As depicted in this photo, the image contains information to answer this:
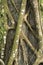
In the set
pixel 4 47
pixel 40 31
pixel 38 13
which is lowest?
pixel 4 47

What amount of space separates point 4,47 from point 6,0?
0.62 meters

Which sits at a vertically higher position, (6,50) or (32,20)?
(32,20)

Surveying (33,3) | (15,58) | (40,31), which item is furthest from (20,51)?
(33,3)

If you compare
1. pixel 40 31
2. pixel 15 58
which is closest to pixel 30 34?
pixel 40 31

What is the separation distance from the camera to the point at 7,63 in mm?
3385

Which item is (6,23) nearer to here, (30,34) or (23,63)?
(30,34)

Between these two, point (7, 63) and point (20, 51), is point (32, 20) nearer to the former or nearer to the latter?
point (20, 51)

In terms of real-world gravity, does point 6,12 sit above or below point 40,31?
above

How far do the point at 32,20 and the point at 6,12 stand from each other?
355 millimetres

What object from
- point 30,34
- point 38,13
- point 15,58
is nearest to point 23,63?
point 15,58

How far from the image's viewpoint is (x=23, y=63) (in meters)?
3.49

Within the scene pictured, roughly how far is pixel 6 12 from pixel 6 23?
145 mm

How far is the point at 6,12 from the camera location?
3.43 m

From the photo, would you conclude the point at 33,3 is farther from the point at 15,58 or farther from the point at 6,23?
the point at 15,58
